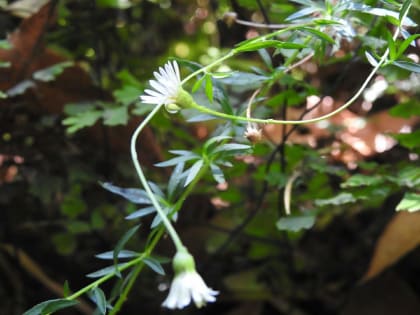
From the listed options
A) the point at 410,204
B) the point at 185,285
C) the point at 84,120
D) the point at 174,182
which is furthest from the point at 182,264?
the point at 84,120

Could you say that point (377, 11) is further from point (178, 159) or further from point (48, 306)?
point (48, 306)

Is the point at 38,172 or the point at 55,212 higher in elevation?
the point at 38,172

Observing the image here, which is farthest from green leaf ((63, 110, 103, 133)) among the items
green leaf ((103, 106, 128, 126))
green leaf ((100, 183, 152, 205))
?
green leaf ((100, 183, 152, 205))

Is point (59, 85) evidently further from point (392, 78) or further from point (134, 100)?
point (392, 78)

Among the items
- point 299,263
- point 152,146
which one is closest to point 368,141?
point 299,263

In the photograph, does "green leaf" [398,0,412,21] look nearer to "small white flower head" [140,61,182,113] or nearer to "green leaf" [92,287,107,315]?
"small white flower head" [140,61,182,113]

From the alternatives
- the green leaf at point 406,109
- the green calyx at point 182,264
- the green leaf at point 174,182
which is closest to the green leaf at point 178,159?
the green leaf at point 174,182
